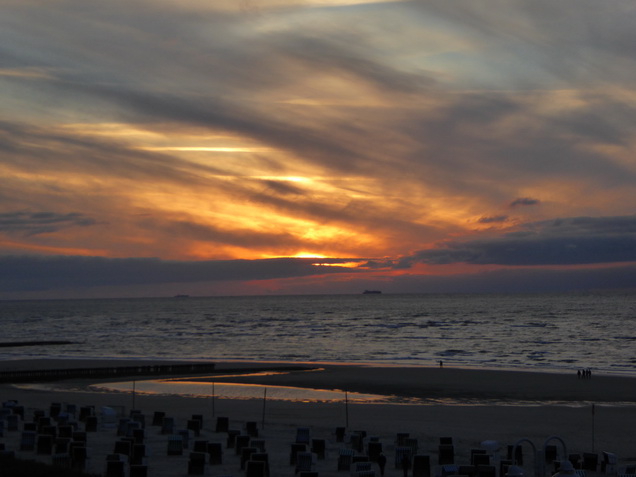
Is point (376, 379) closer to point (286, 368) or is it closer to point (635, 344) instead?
point (286, 368)

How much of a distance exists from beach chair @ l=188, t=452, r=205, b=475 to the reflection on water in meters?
20.5

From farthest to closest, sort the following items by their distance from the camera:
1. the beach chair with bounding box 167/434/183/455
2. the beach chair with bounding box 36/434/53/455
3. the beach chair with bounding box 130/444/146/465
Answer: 1. the beach chair with bounding box 167/434/183/455
2. the beach chair with bounding box 36/434/53/455
3. the beach chair with bounding box 130/444/146/465

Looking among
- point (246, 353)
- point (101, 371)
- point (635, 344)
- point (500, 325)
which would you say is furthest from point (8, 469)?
point (500, 325)

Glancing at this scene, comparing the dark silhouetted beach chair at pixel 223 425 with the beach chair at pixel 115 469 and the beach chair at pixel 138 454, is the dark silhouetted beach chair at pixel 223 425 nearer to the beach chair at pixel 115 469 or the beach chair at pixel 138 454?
the beach chair at pixel 138 454

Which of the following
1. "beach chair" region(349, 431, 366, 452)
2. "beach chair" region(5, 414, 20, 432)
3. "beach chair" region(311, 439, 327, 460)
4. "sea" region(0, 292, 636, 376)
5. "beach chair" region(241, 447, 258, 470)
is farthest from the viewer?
"sea" region(0, 292, 636, 376)

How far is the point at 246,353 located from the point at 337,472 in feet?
223

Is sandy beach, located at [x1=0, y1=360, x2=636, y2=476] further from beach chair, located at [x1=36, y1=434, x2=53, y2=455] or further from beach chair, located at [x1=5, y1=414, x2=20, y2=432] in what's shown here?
beach chair, located at [x1=5, y1=414, x2=20, y2=432]

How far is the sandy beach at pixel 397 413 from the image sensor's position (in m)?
25.9

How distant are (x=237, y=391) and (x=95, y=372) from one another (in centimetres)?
1805

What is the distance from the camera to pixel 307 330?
13775 centimetres

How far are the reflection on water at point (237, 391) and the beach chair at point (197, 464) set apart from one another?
2055cm

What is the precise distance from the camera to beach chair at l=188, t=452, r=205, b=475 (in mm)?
21859

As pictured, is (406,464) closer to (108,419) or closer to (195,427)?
(195,427)

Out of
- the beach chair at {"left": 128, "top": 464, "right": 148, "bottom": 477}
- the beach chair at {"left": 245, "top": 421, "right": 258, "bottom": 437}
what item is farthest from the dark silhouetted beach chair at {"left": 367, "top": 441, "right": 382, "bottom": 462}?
the beach chair at {"left": 128, "top": 464, "right": 148, "bottom": 477}
